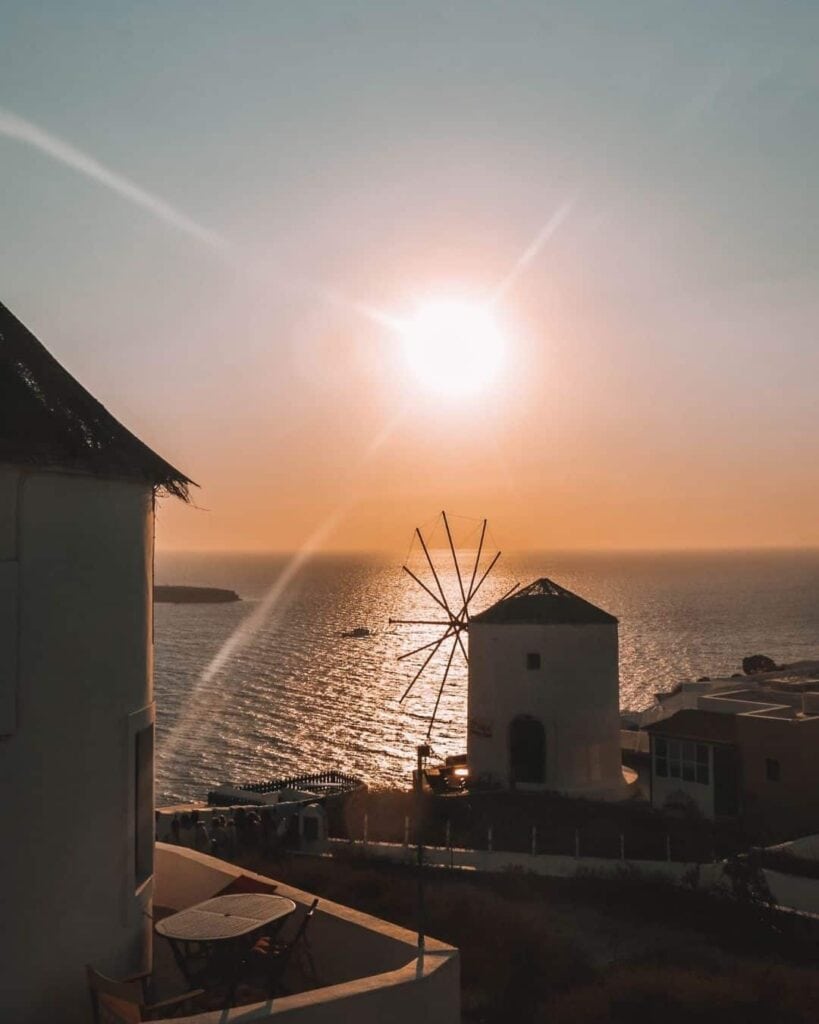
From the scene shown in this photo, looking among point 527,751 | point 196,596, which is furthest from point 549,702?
point 196,596

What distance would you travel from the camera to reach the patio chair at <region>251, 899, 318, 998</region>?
7.91 metres

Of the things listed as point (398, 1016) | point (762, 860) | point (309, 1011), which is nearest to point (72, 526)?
point (309, 1011)

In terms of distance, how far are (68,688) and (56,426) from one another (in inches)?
75.5

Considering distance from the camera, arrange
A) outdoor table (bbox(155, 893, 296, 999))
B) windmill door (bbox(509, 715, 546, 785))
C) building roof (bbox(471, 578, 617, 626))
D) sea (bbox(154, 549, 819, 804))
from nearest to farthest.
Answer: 1. outdoor table (bbox(155, 893, 296, 999))
2. windmill door (bbox(509, 715, 546, 785))
3. building roof (bbox(471, 578, 617, 626))
4. sea (bbox(154, 549, 819, 804))

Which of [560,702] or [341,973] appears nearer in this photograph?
[341,973]

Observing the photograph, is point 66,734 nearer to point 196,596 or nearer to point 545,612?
point 545,612

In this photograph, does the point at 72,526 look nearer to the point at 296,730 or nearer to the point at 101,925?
the point at 101,925

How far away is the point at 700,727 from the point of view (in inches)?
1027

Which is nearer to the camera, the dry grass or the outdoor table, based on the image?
the outdoor table

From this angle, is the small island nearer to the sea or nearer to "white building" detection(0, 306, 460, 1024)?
the sea

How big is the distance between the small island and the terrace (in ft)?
571

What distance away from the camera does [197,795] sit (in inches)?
1705

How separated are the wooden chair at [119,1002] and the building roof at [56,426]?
12.1 ft

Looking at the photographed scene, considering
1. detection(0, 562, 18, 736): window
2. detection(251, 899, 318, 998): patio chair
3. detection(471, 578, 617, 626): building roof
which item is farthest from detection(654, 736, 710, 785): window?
detection(0, 562, 18, 736): window
